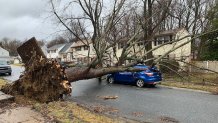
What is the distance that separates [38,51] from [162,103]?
19.1 feet

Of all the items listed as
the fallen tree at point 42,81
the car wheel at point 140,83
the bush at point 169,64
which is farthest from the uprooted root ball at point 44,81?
the car wheel at point 140,83

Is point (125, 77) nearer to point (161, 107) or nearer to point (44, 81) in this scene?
point (161, 107)

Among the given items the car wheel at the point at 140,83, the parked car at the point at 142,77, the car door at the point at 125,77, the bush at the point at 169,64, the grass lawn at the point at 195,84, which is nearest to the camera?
the bush at the point at 169,64

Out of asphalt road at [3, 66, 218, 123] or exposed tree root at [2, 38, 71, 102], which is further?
exposed tree root at [2, 38, 71, 102]

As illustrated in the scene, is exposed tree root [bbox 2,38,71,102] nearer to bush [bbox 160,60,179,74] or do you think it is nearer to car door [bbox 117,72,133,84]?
bush [bbox 160,60,179,74]

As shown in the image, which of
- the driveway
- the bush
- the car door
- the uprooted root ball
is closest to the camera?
the driveway

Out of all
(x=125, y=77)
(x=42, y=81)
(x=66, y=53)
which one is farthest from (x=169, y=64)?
(x=66, y=53)

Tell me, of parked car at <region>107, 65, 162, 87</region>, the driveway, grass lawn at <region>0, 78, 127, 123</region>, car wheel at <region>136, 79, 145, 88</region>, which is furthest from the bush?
grass lawn at <region>0, 78, 127, 123</region>

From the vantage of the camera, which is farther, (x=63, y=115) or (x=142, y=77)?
(x=142, y=77)

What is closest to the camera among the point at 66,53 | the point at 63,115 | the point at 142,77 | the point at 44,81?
the point at 63,115

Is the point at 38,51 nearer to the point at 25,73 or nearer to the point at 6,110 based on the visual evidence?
the point at 25,73

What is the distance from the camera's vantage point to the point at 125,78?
68.2 ft

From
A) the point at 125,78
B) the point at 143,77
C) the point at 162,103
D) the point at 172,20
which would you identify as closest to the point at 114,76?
the point at 125,78

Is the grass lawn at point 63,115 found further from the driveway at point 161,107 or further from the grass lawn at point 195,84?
the grass lawn at point 195,84
